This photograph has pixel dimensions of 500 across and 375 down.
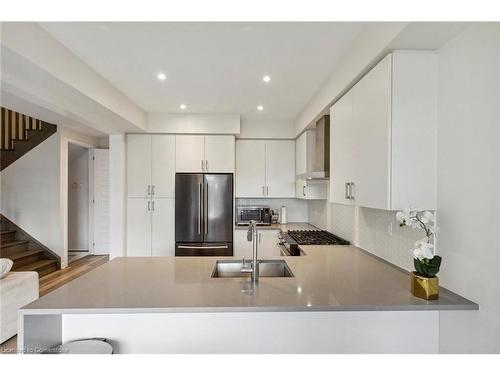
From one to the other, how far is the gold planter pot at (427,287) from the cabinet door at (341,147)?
77 centimetres

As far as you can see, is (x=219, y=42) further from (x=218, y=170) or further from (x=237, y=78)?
(x=218, y=170)

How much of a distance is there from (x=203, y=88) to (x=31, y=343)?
8.36ft

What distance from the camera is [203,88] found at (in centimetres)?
310

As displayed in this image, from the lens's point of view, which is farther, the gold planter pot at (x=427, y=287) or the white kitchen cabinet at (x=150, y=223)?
the white kitchen cabinet at (x=150, y=223)

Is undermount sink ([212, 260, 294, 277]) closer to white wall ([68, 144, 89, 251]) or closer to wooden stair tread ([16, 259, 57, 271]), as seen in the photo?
wooden stair tread ([16, 259, 57, 271])

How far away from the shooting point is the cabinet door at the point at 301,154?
3.89 meters

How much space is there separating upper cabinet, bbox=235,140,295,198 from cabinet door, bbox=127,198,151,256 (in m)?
1.39

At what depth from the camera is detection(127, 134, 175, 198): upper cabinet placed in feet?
13.7

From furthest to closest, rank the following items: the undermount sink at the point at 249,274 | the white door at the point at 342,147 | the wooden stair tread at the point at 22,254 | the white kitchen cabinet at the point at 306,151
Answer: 1. the wooden stair tread at the point at 22,254
2. the white kitchen cabinet at the point at 306,151
3. the undermount sink at the point at 249,274
4. the white door at the point at 342,147

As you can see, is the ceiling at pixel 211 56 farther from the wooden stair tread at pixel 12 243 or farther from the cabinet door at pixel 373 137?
the wooden stair tread at pixel 12 243

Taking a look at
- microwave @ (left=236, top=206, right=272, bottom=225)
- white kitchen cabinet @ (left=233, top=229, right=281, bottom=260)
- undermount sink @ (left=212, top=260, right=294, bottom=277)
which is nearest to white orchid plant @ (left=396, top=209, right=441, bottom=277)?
undermount sink @ (left=212, top=260, right=294, bottom=277)

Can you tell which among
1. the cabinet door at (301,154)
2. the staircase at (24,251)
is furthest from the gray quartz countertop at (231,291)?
the staircase at (24,251)
